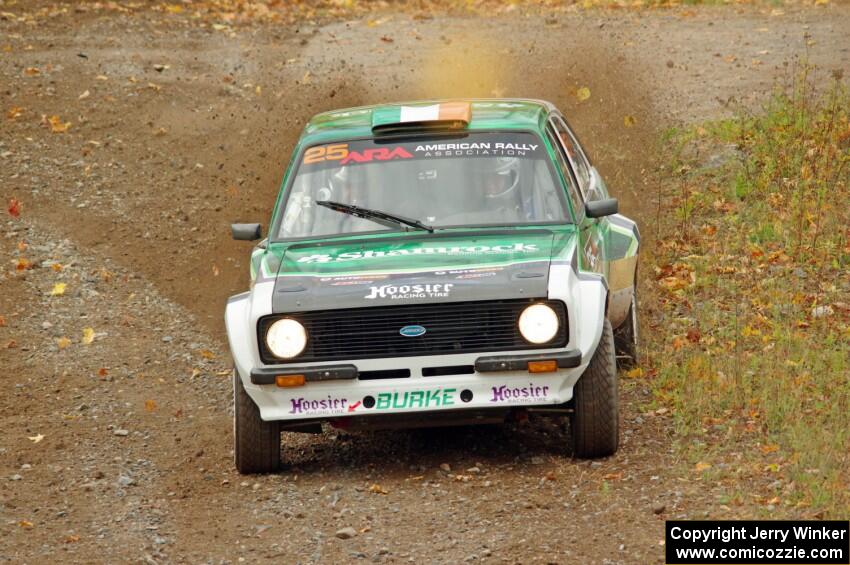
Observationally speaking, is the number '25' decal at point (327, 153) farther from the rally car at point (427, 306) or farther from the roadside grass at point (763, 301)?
the roadside grass at point (763, 301)

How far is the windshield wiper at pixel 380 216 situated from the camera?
804 cm

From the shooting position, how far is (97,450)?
8.44 m

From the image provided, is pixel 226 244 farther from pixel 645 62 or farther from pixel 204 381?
pixel 645 62

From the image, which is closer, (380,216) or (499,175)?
(380,216)

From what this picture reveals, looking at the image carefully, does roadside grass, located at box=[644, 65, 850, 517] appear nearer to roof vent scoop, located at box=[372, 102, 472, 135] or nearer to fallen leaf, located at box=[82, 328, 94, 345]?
→ roof vent scoop, located at box=[372, 102, 472, 135]

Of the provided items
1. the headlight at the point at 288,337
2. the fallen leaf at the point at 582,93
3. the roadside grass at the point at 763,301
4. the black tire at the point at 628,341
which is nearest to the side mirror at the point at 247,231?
the headlight at the point at 288,337

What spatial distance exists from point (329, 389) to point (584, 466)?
4.54ft

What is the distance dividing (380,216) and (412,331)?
1142 mm

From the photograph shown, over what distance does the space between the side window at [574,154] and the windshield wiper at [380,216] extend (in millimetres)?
Result: 1278

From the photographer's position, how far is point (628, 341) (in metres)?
9.31

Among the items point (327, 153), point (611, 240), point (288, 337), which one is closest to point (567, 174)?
point (611, 240)

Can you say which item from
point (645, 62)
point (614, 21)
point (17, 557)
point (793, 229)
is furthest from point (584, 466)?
point (614, 21)

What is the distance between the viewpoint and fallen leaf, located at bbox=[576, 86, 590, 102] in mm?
17000

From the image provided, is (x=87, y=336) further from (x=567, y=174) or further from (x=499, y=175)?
(x=567, y=174)
